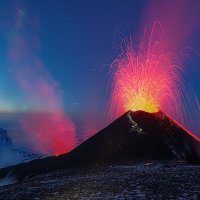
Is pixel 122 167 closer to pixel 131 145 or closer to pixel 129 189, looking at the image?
pixel 131 145

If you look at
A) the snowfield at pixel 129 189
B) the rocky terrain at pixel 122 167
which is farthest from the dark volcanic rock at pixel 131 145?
the snowfield at pixel 129 189

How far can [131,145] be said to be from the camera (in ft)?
217

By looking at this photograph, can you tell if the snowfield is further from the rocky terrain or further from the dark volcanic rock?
the dark volcanic rock

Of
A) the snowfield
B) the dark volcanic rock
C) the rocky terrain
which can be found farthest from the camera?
the dark volcanic rock

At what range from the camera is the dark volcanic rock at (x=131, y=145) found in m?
62.4

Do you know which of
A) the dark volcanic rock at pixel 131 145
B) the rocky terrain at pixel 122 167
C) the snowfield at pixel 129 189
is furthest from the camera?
the dark volcanic rock at pixel 131 145

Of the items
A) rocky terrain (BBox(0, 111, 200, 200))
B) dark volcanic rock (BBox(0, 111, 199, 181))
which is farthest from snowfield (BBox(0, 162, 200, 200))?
dark volcanic rock (BBox(0, 111, 199, 181))

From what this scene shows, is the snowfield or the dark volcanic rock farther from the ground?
the dark volcanic rock

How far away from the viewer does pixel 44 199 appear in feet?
98.7

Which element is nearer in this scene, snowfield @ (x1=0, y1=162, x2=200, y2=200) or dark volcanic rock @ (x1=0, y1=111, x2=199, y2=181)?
snowfield @ (x1=0, y1=162, x2=200, y2=200)

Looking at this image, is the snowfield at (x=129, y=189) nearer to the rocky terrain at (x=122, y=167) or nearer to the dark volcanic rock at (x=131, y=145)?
the rocky terrain at (x=122, y=167)

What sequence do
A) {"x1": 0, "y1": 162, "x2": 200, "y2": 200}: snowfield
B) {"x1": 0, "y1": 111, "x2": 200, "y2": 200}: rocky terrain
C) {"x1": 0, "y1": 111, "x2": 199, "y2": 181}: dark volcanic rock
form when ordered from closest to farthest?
{"x1": 0, "y1": 162, "x2": 200, "y2": 200}: snowfield → {"x1": 0, "y1": 111, "x2": 200, "y2": 200}: rocky terrain → {"x1": 0, "y1": 111, "x2": 199, "y2": 181}: dark volcanic rock

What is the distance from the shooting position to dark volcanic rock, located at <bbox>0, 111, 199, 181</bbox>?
62438 millimetres

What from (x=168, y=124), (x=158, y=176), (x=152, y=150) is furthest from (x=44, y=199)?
(x=168, y=124)
